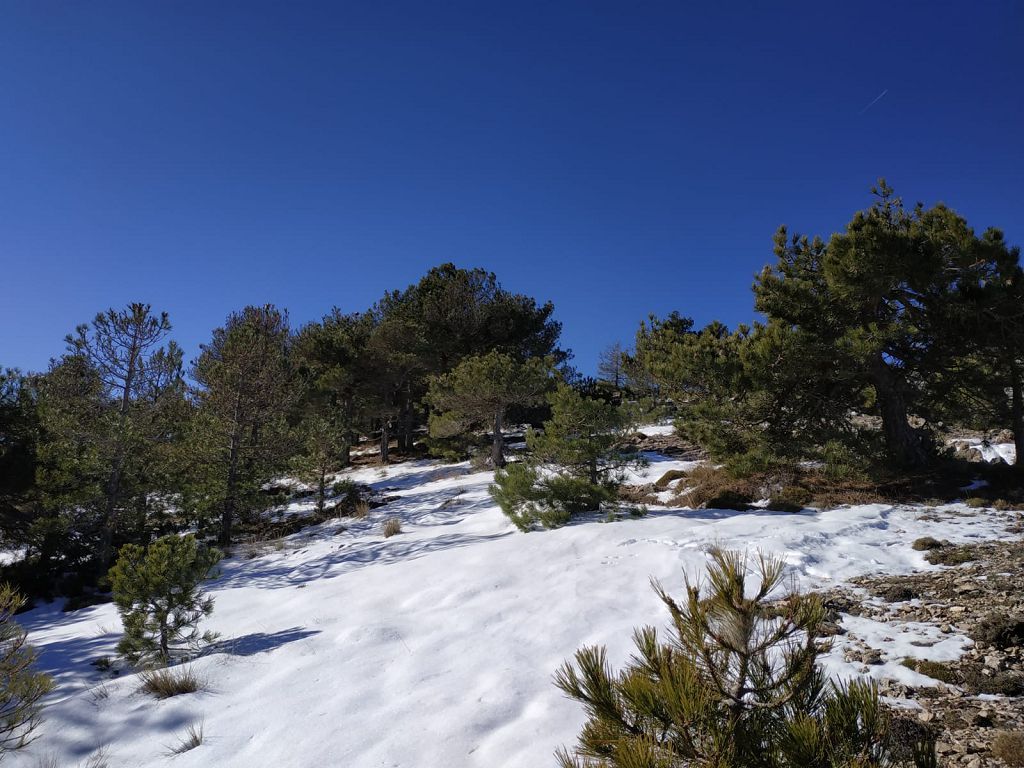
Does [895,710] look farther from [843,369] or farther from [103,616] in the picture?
[103,616]

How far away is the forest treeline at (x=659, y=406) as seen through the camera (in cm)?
966

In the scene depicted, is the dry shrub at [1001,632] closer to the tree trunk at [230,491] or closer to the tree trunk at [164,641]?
the tree trunk at [164,641]

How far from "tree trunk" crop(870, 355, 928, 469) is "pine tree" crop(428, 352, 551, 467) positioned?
926cm

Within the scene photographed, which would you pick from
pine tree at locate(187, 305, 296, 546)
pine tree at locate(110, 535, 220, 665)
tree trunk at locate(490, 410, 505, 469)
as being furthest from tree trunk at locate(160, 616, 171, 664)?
tree trunk at locate(490, 410, 505, 469)

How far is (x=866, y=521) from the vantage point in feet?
24.9

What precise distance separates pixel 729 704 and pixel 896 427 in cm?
1193

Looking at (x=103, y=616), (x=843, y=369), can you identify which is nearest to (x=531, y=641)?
(x=103, y=616)

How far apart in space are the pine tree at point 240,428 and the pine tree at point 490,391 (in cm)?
555

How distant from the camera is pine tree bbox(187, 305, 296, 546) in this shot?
1277 cm

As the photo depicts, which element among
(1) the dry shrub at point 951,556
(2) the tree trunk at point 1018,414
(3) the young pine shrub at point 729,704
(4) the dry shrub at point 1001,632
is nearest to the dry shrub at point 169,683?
(3) the young pine shrub at point 729,704

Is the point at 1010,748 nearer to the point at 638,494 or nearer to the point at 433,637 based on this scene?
the point at 433,637

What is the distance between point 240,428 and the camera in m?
13.3

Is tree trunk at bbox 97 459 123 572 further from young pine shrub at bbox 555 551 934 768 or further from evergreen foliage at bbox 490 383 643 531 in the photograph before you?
young pine shrub at bbox 555 551 934 768

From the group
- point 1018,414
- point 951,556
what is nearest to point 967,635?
point 951,556
